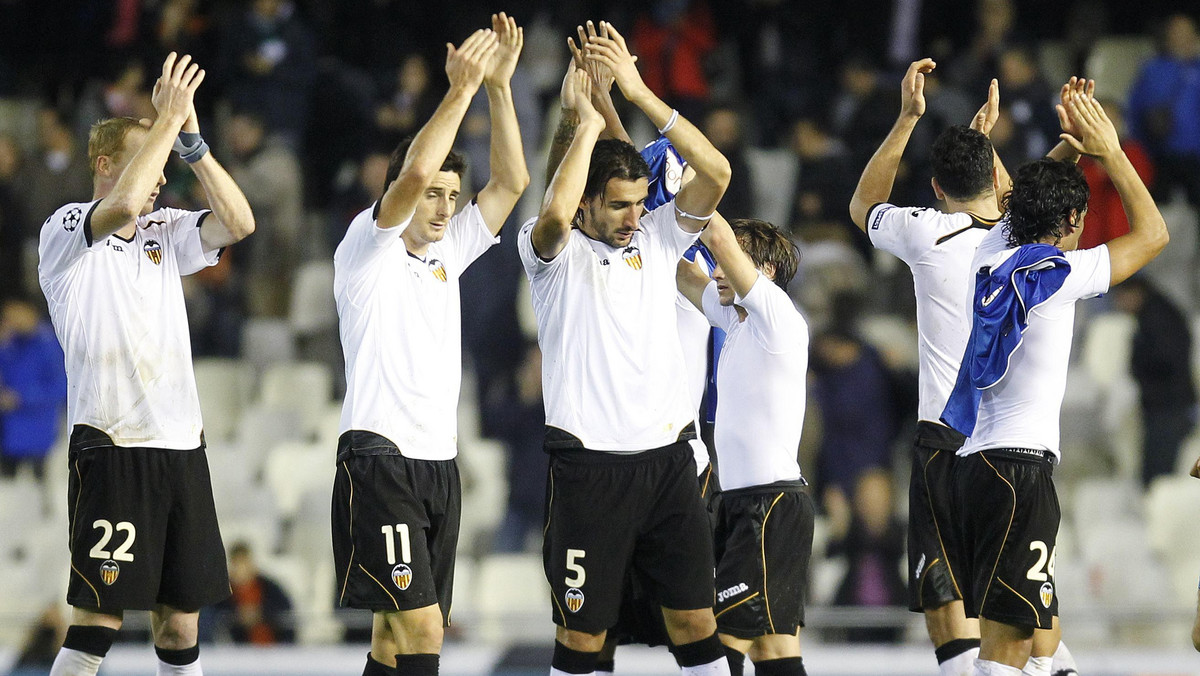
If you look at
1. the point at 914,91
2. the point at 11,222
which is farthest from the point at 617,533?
the point at 11,222

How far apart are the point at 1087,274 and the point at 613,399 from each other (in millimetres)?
1983

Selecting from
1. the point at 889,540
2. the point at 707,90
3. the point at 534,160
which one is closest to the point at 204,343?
the point at 534,160

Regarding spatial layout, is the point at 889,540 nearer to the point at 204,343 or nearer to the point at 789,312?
the point at 789,312

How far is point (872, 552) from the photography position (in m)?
10.2

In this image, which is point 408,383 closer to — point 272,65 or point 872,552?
point 872,552

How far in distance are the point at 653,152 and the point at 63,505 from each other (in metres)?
7.18

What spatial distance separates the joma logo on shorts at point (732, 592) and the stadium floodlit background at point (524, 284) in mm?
3258

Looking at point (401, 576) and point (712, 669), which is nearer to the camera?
point (401, 576)

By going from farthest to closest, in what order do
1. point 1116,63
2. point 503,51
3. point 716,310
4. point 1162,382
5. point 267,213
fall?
point 1116,63 < point 267,213 < point 1162,382 < point 716,310 < point 503,51

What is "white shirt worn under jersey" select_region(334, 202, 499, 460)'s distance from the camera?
632 cm

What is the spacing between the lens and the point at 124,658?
10.2 metres

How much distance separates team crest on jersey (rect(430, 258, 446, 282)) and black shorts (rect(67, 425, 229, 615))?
1.31 m

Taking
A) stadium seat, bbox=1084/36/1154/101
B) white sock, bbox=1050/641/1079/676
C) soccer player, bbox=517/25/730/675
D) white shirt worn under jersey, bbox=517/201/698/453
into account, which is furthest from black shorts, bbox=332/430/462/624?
stadium seat, bbox=1084/36/1154/101

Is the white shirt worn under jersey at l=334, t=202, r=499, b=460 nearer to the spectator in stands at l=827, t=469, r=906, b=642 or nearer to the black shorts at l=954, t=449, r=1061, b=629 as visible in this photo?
the black shorts at l=954, t=449, r=1061, b=629
